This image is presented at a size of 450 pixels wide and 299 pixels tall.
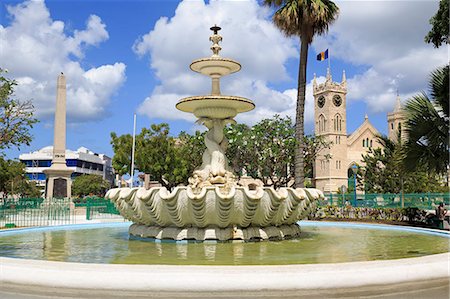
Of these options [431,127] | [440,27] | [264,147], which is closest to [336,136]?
[264,147]

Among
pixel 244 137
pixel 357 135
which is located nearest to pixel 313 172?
pixel 357 135

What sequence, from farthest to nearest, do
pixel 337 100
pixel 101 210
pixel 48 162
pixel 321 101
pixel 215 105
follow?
pixel 48 162 < pixel 321 101 < pixel 337 100 < pixel 101 210 < pixel 215 105

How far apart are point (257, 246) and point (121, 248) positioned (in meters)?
2.58

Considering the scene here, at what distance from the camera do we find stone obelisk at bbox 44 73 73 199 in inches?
1314

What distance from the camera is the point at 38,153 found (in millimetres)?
101000

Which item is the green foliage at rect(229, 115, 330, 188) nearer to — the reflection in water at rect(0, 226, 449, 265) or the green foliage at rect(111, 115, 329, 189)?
the green foliage at rect(111, 115, 329, 189)

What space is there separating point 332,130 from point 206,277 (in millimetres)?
92783

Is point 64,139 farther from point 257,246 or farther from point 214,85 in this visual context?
point 257,246

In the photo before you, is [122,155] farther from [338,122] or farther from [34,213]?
[338,122]

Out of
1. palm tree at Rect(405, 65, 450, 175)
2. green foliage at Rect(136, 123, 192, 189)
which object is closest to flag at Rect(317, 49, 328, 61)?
green foliage at Rect(136, 123, 192, 189)

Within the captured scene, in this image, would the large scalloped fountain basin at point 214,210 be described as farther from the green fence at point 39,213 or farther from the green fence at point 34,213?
the green fence at point 34,213

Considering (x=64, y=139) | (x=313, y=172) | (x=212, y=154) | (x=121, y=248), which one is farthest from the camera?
(x=313, y=172)

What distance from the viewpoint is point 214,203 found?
29.0ft

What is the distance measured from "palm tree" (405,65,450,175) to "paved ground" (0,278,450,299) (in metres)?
9.25
